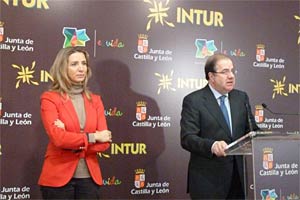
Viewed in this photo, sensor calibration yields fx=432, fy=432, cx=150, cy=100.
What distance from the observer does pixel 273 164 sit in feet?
6.82

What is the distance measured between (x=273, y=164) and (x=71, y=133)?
3.84 ft

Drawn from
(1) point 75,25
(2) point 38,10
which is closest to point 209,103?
(1) point 75,25

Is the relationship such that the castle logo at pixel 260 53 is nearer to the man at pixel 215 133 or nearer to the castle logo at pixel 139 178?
the man at pixel 215 133

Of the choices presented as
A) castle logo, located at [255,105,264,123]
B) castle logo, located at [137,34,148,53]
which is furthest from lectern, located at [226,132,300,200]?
castle logo, located at [255,105,264,123]

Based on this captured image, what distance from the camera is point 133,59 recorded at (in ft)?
12.4

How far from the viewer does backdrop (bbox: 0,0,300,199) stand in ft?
11.1

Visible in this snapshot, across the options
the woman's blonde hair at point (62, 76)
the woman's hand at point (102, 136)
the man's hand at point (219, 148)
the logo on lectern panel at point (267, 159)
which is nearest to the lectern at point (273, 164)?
the logo on lectern panel at point (267, 159)

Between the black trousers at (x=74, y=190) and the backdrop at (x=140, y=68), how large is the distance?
33.6 inches

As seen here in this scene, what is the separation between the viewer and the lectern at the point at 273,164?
206 centimetres

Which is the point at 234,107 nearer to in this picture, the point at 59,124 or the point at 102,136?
the point at 102,136

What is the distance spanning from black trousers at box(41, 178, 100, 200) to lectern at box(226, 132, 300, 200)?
3.29 ft

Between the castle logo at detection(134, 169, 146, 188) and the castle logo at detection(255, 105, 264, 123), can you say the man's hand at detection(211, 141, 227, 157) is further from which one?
the castle logo at detection(255, 105, 264, 123)

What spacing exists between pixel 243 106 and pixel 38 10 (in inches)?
70.1

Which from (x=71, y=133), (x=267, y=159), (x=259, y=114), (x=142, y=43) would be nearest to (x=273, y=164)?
(x=267, y=159)
